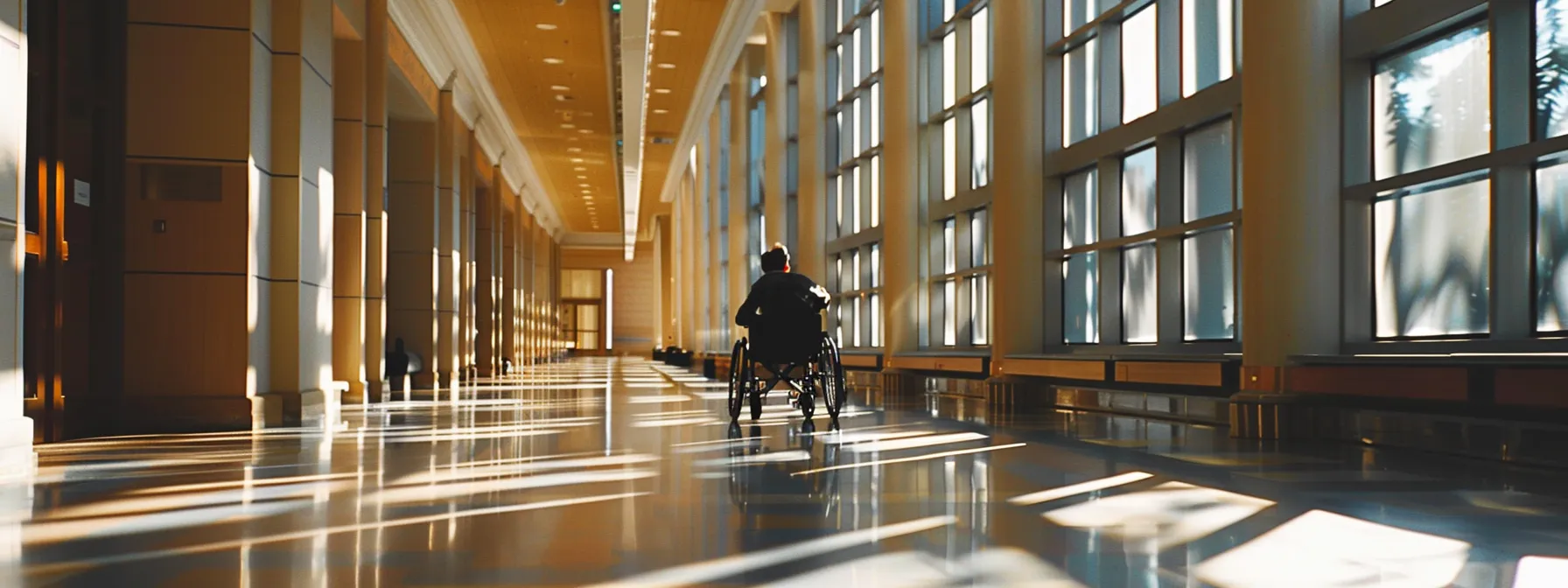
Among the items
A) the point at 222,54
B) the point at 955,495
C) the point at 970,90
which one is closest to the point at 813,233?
the point at 970,90

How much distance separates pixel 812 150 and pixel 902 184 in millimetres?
4895

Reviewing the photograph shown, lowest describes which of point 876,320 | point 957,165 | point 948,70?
point 876,320

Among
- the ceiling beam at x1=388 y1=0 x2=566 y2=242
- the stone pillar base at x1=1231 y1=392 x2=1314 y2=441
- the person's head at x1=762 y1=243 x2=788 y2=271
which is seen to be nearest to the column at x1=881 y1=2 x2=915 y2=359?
the person's head at x1=762 y1=243 x2=788 y2=271

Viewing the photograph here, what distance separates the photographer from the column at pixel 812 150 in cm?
1855

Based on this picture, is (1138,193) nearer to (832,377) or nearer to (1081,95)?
(1081,95)

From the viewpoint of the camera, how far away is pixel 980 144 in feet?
43.3

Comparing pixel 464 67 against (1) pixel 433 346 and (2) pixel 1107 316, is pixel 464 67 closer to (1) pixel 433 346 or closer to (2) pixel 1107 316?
(1) pixel 433 346

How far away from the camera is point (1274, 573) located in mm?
3023

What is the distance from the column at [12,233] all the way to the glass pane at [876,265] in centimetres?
1134

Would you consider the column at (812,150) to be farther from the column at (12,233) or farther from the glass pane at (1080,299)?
the column at (12,233)

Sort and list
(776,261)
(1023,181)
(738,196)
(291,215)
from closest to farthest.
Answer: (776,261)
(291,215)
(1023,181)
(738,196)

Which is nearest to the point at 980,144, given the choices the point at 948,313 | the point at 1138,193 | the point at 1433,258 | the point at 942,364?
the point at 948,313

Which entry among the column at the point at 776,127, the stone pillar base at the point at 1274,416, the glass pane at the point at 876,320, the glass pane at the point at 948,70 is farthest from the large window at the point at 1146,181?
the column at the point at 776,127

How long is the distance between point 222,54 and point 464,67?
1282 centimetres
